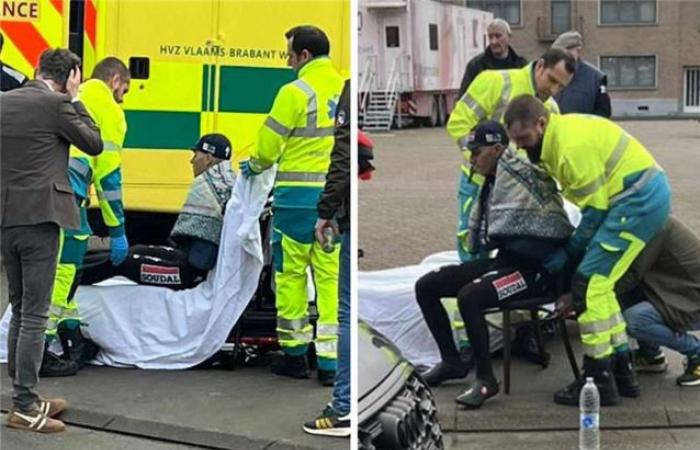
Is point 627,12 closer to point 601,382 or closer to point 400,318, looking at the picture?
point 400,318

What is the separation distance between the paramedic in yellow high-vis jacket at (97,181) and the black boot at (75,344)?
3cm

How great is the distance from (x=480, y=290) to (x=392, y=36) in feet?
51.6

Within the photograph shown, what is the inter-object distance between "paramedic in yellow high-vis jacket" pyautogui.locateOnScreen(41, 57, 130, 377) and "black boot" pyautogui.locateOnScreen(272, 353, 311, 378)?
0.76m

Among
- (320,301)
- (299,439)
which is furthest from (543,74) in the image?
(299,439)

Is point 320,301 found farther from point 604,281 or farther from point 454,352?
point 604,281

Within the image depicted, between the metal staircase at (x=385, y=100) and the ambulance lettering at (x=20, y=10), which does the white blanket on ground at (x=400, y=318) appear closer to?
the ambulance lettering at (x=20, y=10)

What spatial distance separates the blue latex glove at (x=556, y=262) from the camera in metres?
4.20

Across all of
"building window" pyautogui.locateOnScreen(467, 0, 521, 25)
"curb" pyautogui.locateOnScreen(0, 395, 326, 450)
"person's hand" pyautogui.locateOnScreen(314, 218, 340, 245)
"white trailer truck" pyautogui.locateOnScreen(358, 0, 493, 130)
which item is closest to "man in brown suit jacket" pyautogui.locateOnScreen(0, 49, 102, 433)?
"curb" pyautogui.locateOnScreen(0, 395, 326, 450)

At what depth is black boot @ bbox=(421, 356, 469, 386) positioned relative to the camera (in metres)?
4.38

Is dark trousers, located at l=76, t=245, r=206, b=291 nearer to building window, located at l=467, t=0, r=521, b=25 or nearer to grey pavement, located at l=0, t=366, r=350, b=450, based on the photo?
grey pavement, located at l=0, t=366, r=350, b=450

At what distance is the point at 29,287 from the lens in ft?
13.0

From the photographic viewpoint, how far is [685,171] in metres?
12.6

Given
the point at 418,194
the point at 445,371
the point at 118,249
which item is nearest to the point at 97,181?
the point at 118,249

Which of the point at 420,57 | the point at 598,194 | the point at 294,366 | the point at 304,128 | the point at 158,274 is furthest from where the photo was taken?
the point at 420,57
